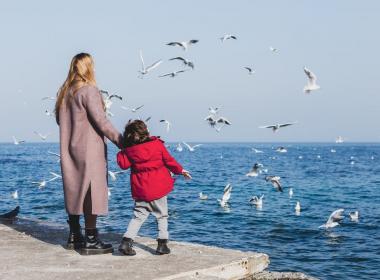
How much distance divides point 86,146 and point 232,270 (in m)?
2.09

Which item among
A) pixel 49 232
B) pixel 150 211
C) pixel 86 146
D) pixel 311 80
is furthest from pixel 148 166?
pixel 311 80

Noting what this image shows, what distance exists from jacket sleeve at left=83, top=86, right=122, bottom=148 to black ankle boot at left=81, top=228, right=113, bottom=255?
1.05 m

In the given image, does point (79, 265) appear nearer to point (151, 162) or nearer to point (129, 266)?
point (129, 266)

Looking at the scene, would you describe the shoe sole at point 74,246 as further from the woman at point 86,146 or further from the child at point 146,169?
the child at point 146,169

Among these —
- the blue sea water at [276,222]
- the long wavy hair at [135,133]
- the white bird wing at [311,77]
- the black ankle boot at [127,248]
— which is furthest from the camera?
the white bird wing at [311,77]

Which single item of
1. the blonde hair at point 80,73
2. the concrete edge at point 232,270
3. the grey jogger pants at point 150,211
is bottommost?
the concrete edge at point 232,270

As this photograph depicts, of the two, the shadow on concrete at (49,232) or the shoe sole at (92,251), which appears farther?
the shadow on concrete at (49,232)

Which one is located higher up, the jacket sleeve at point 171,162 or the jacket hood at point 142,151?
the jacket hood at point 142,151

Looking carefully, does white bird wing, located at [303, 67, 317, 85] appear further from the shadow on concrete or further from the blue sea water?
the shadow on concrete

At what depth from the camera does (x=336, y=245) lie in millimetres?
15367

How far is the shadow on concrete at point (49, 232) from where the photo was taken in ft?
24.4

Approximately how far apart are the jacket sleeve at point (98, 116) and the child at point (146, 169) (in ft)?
0.41

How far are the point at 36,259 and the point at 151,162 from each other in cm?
162

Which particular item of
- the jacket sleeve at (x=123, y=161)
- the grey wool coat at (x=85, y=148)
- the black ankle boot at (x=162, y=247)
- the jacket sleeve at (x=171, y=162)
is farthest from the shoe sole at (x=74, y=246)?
the jacket sleeve at (x=171, y=162)
